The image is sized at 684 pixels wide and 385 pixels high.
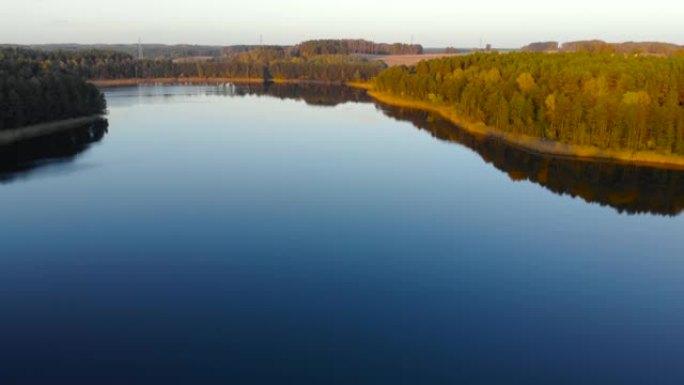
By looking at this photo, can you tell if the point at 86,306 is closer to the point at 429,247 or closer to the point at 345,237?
the point at 345,237

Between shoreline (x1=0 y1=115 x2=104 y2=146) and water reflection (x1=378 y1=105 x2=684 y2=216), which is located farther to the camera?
shoreline (x1=0 y1=115 x2=104 y2=146)

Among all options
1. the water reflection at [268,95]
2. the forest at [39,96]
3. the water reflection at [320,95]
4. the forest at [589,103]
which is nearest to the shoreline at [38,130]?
the forest at [39,96]

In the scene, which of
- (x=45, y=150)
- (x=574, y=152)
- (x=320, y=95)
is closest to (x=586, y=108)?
(x=574, y=152)

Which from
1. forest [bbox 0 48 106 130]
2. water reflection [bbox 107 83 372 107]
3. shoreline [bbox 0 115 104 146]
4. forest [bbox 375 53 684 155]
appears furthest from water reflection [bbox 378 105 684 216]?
water reflection [bbox 107 83 372 107]

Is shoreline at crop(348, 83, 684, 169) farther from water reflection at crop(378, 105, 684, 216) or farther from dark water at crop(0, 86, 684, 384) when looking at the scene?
dark water at crop(0, 86, 684, 384)

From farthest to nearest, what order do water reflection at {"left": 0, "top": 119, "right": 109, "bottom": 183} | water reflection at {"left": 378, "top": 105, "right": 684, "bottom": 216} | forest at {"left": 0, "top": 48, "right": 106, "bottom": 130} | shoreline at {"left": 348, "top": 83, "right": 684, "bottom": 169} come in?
forest at {"left": 0, "top": 48, "right": 106, "bottom": 130}
shoreline at {"left": 348, "top": 83, "right": 684, "bottom": 169}
water reflection at {"left": 0, "top": 119, "right": 109, "bottom": 183}
water reflection at {"left": 378, "top": 105, "right": 684, "bottom": 216}

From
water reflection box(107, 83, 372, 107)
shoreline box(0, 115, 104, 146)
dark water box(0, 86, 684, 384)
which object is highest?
water reflection box(107, 83, 372, 107)

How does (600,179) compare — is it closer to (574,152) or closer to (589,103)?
(574,152)

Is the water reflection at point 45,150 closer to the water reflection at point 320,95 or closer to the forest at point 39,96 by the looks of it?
the forest at point 39,96
